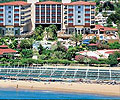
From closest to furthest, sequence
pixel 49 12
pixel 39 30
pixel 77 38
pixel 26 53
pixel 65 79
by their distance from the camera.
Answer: pixel 65 79 < pixel 26 53 < pixel 77 38 < pixel 39 30 < pixel 49 12

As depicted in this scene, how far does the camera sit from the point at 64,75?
274 ft

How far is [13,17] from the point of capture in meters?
118

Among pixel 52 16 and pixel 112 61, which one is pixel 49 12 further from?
pixel 112 61

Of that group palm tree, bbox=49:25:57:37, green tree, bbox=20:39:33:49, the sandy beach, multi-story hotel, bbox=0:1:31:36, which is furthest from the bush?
multi-story hotel, bbox=0:1:31:36

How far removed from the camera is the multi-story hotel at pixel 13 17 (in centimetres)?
11754

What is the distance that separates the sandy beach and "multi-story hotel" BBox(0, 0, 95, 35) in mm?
37411

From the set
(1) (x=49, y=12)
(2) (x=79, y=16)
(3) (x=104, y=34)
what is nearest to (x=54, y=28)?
(1) (x=49, y=12)

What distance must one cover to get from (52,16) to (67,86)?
41177mm

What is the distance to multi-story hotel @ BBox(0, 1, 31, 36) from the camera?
118m

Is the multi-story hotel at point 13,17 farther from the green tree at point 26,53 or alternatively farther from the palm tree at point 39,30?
the green tree at point 26,53

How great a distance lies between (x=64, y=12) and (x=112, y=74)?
121 ft

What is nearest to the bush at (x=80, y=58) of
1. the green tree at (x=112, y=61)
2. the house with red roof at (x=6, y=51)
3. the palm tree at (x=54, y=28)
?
the green tree at (x=112, y=61)

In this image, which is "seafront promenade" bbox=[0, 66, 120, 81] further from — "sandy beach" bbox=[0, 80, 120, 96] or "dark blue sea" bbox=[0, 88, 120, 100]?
"dark blue sea" bbox=[0, 88, 120, 100]

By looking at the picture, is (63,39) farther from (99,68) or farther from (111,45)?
(99,68)
